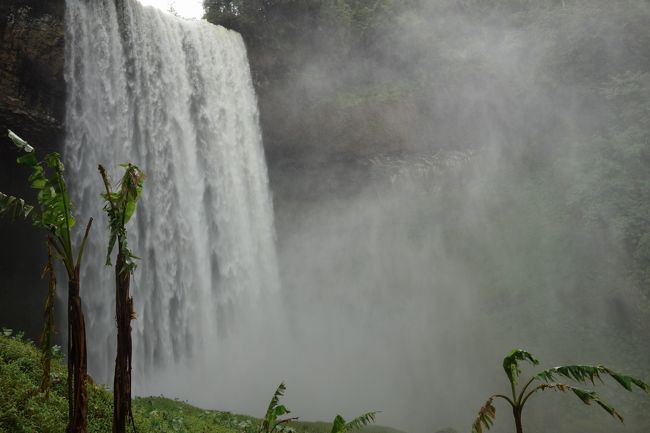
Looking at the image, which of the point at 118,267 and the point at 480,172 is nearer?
the point at 118,267

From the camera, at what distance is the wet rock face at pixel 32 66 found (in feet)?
53.5

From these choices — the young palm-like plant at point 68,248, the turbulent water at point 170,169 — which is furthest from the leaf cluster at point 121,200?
the turbulent water at point 170,169

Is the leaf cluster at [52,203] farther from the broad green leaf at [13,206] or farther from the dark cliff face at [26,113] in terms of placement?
the dark cliff face at [26,113]

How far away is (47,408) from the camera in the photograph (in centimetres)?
708

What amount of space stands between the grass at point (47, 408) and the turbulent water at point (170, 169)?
8.57 metres

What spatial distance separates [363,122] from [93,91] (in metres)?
12.9

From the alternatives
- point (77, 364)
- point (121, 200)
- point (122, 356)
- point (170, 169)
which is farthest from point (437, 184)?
point (77, 364)

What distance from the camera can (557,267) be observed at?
758 inches

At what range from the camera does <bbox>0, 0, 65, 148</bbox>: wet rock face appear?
53.5 ft

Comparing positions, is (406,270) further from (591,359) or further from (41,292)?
(41,292)

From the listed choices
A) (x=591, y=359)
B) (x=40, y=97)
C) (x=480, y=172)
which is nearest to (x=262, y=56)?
(x=40, y=97)

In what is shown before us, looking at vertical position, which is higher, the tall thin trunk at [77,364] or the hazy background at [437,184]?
the hazy background at [437,184]

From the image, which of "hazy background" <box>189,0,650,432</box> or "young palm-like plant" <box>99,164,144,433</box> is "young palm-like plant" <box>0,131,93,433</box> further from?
"hazy background" <box>189,0,650,432</box>

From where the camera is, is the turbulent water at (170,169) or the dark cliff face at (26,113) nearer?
the dark cliff face at (26,113)
